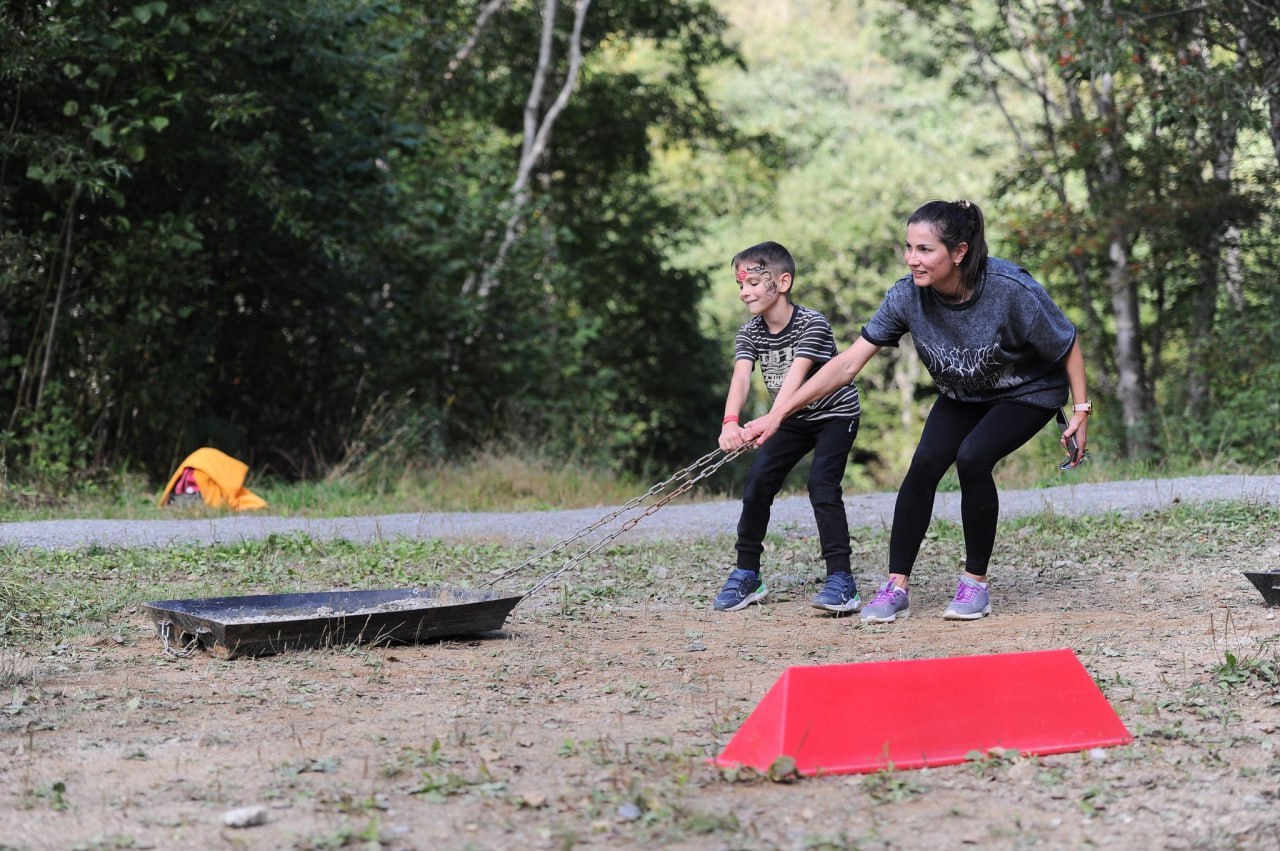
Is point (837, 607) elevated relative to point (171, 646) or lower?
elevated

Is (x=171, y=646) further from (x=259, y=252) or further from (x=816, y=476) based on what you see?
(x=259, y=252)

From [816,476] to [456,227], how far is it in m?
10.6

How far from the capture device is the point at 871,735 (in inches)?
137

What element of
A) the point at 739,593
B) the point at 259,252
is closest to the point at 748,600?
the point at 739,593

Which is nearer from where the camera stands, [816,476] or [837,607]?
[837,607]

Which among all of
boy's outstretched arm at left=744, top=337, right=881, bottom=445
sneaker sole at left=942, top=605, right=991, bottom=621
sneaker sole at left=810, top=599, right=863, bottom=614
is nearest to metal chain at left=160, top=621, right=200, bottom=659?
boy's outstretched arm at left=744, top=337, right=881, bottom=445

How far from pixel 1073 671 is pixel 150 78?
9.33m

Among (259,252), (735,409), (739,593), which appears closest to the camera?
(735,409)

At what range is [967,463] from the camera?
5266mm

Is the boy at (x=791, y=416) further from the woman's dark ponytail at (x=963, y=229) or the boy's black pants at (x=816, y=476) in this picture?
the woman's dark ponytail at (x=963, y=229)

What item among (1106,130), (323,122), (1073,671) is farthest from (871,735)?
(1106,130)

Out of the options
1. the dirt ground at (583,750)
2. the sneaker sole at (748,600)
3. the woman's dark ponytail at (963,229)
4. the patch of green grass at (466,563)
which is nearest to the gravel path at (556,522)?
the patch of green grass at (466,563)

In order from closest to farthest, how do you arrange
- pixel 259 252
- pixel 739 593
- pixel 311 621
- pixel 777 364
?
1. pixel 311 621
2. pixel 777 364
3. pixel 739 593
4. pixel 259 252

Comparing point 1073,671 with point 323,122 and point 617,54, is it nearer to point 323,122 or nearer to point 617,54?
point 323,122
